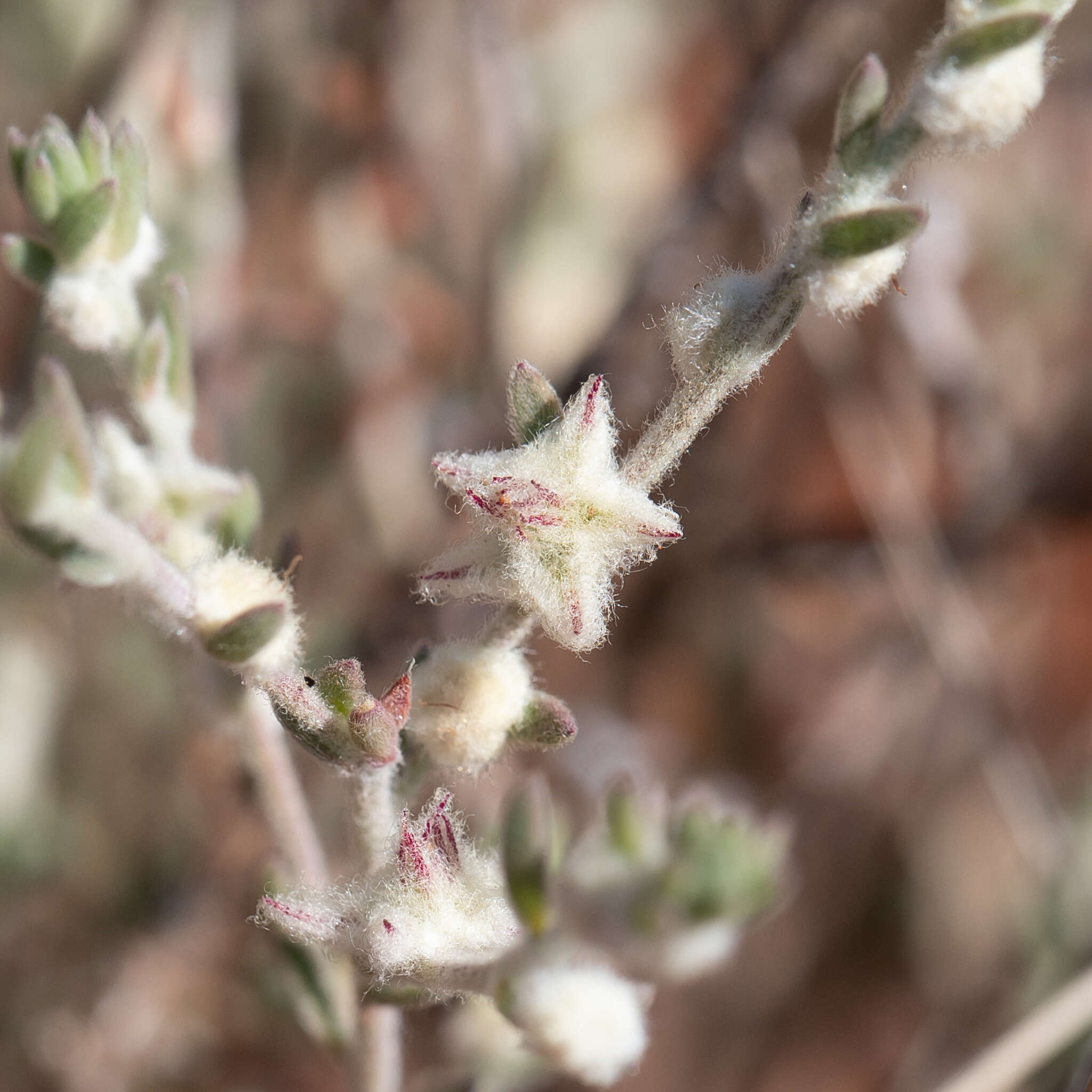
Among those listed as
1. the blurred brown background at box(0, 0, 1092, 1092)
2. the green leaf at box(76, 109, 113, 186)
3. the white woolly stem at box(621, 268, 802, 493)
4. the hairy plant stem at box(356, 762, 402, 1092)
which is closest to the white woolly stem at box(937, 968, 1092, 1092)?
the blurred brown background at box(0, 0, 1092, 1092)

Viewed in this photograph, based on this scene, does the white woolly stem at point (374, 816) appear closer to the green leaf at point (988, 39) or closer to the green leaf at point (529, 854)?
the green leaf at point (529, 854)

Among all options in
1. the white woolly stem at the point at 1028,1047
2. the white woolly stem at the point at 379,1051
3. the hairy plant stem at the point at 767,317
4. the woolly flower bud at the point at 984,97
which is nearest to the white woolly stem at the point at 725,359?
the hairy plant stem at the point at 767,317

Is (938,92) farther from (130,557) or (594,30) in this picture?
(594,30)

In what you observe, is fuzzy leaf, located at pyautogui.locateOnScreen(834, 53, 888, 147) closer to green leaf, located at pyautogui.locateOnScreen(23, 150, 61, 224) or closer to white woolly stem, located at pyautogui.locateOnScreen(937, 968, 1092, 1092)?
green leaf, located at pyautogui.locateOnScreen(23, 150, 61, 224)

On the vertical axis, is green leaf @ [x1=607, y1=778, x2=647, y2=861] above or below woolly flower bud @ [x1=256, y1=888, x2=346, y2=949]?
above

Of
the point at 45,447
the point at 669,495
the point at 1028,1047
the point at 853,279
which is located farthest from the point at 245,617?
the point at 669,495

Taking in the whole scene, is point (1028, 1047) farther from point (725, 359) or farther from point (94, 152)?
point (94, 152)

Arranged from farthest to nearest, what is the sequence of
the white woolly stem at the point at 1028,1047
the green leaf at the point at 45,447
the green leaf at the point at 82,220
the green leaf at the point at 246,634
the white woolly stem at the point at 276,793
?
the white woolly stem at the point at 1028,1047
the white woolly stem at the point at 276,793
the green leaf at the point at 82,220
the green leaf at the point at 246,634
the green leaf at the point at 45,447
